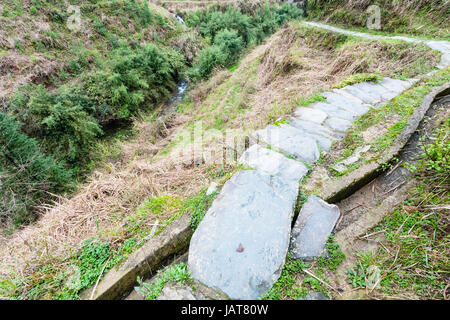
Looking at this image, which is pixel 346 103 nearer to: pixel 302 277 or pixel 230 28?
pixel 302 277

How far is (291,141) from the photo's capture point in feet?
7.97

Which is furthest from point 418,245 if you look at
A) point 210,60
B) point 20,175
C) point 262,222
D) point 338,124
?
point 210,60

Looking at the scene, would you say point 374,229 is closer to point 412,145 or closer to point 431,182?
point 431,182

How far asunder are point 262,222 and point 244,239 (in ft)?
0.70

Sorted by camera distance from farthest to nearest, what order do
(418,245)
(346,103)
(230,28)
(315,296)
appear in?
(230,28) < (346,103) < (418,245) < (315,296)

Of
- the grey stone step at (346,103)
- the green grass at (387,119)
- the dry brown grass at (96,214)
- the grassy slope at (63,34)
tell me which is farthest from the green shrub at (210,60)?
the green grass at (387,119)

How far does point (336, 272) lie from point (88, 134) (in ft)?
33.3

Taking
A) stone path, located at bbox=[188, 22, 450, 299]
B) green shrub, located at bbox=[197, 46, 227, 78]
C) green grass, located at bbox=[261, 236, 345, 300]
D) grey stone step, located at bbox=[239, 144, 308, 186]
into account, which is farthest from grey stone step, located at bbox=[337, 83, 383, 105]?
green shrub, located at bbox=[197, 46, 227, 78]

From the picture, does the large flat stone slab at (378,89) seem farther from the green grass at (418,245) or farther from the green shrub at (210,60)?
the green shrub at (210,60)

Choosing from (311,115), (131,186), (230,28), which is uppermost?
(230,28)

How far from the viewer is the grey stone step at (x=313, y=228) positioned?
149 cm

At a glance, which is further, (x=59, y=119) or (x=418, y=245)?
(x=59, y=119)

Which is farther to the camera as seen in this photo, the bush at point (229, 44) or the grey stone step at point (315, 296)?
the bush at point (229, 44)
